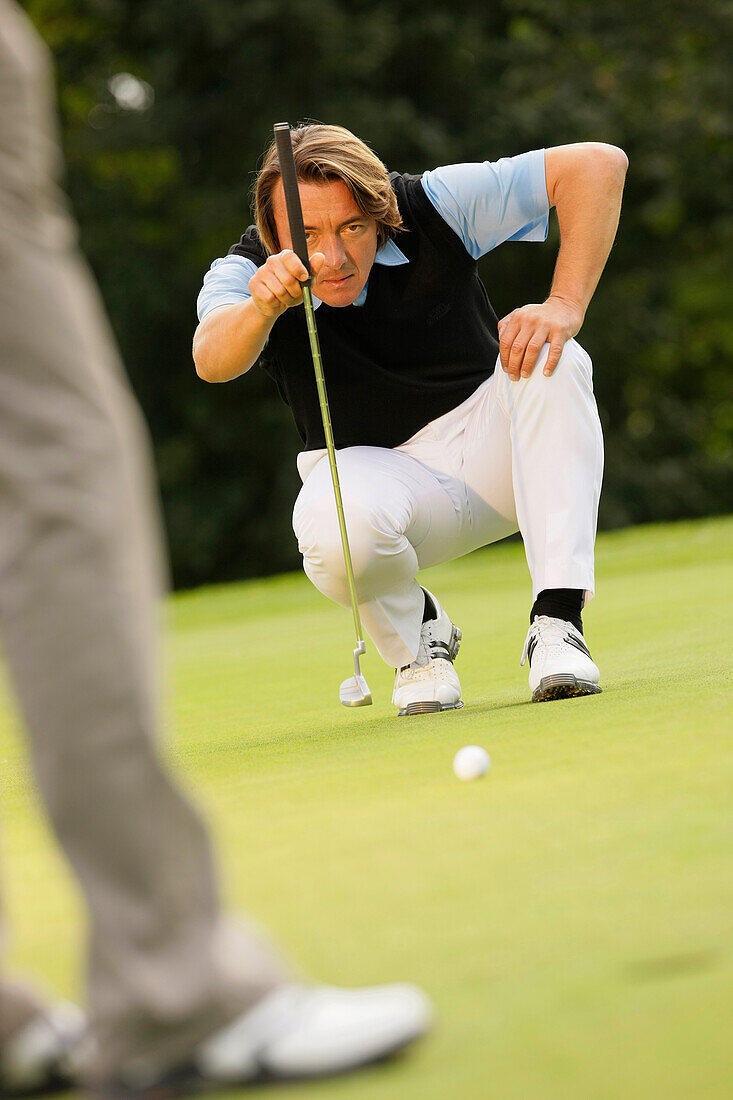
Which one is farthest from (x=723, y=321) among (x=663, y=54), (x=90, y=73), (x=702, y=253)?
(x=90, y=73)

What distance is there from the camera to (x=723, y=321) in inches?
741

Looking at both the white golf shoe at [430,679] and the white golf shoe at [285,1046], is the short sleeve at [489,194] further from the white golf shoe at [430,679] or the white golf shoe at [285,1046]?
the white golf shoe at [285,1046]

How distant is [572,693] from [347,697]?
0.52 m

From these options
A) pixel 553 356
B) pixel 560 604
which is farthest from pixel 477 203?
pixel 560 604

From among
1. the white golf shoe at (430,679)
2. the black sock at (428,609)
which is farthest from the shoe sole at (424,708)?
the black sock at (428,609)

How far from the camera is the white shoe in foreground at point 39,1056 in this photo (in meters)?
1.18

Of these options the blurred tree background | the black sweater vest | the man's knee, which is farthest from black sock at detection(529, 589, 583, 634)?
the blurred tree background

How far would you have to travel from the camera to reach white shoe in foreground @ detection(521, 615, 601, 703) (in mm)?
2959

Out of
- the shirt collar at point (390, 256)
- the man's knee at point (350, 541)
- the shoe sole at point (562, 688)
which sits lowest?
the shoe sole at point (562, 688)

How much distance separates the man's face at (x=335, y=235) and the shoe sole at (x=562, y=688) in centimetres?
107

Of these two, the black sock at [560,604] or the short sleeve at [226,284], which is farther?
the short sleeve at [226,284]

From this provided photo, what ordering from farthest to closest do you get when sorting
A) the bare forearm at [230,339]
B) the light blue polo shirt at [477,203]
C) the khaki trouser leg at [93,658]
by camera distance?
the light blue polo shirt at [477,203] < the bare forearm at [230,339] < the khaki trouser leg at [93,658]

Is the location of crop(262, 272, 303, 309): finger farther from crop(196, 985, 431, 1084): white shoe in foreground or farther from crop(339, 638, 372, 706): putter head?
crop(196, 985, 431, 1084): white shoe in foreground

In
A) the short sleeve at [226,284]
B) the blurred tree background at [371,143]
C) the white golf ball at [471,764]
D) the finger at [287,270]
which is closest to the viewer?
the white golf ball at [471,764]
